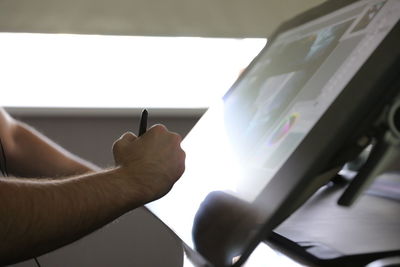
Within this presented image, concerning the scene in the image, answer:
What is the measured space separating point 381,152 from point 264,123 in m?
0.16

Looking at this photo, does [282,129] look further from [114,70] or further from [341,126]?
[114,70]

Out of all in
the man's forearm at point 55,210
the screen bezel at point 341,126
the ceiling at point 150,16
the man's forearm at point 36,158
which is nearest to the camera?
the screen bezel at point 341,126

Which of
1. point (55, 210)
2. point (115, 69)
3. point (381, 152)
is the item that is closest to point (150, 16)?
point (115, 69)

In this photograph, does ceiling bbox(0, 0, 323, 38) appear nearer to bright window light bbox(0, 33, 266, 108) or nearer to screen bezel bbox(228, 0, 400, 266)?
bright window light bbox(0, 33, 266, 108)

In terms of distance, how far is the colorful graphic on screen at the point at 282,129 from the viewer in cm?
47

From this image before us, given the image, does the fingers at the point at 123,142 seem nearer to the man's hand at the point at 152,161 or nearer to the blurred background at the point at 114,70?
the man's hand at the point at 152,161

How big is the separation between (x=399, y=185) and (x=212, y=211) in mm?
367

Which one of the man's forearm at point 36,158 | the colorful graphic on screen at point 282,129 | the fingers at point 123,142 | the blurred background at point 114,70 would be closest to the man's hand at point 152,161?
the fingers at point 123,142

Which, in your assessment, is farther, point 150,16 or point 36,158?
point 150,16

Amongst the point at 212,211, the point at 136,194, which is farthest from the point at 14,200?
the point at 212,211

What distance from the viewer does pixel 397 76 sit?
0.37 m

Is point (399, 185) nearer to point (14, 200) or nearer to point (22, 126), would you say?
point (14, 200)

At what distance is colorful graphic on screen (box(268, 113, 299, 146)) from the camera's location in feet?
1.54

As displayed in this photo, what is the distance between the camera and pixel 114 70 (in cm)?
191
